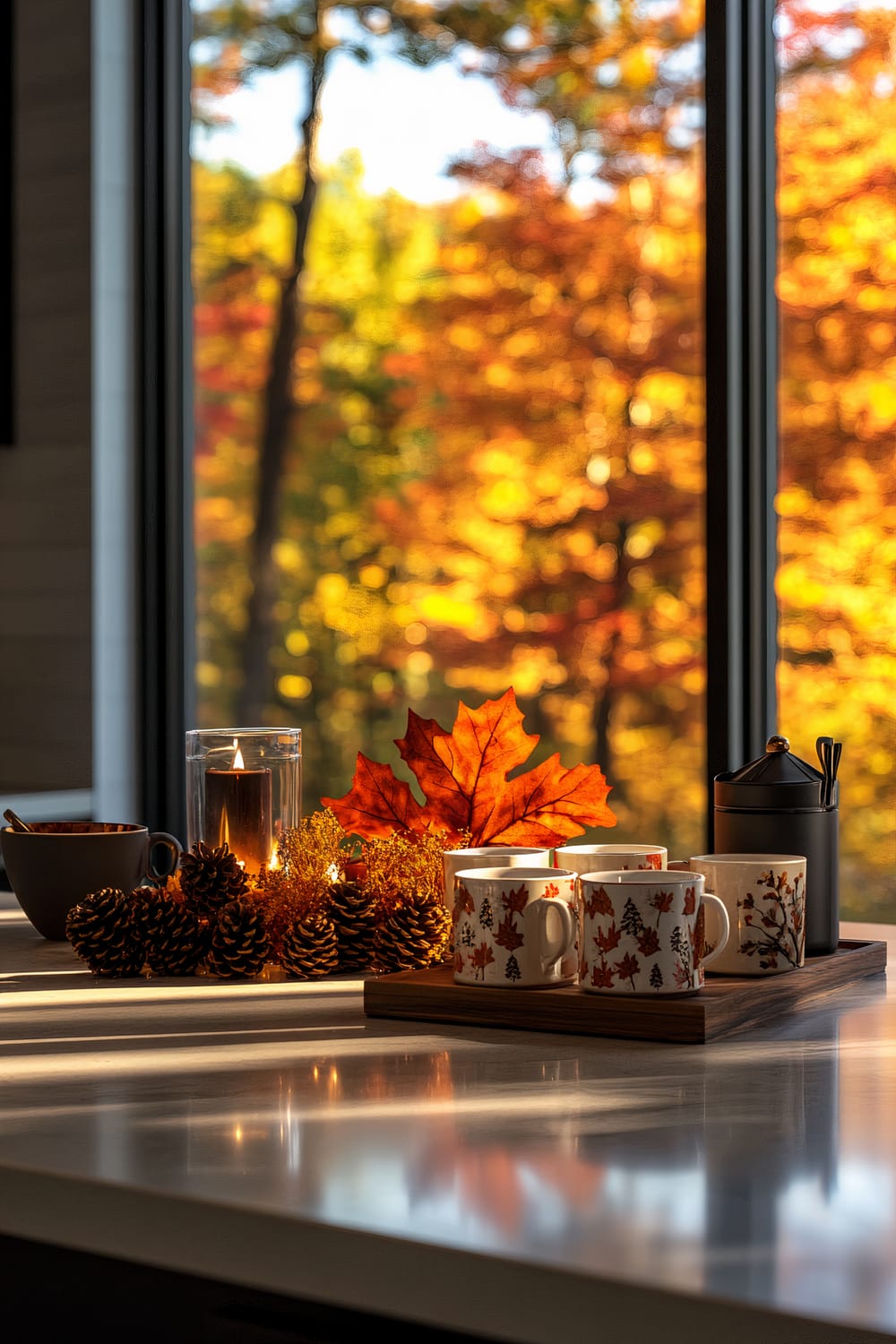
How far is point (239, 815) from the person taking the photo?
128cm

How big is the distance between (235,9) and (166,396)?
110 inches

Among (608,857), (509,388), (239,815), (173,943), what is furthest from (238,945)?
(509,388)

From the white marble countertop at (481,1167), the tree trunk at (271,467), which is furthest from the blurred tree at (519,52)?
the white marble countertop at (481,1167)

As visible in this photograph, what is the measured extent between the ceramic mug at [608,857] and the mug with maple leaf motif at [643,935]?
95 millimetres

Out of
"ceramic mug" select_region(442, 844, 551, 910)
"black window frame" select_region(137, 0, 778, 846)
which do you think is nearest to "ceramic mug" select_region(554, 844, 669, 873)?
"ceramic mug" select_region(442, 844, 551, 910)

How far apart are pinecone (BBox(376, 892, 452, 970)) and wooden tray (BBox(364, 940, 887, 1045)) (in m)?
0.05

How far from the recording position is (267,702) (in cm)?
545

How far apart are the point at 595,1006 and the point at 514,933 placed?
0.22ft

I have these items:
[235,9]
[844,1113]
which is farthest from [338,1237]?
[235,9]

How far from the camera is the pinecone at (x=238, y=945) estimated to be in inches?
44.4

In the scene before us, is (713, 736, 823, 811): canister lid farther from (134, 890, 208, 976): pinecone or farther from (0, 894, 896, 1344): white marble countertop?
(134, 890, 208, 976): pinecone

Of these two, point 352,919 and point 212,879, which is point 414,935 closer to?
point 352,919

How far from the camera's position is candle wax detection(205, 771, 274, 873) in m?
1.28

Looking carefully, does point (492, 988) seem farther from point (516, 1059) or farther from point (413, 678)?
point (413, 678)
